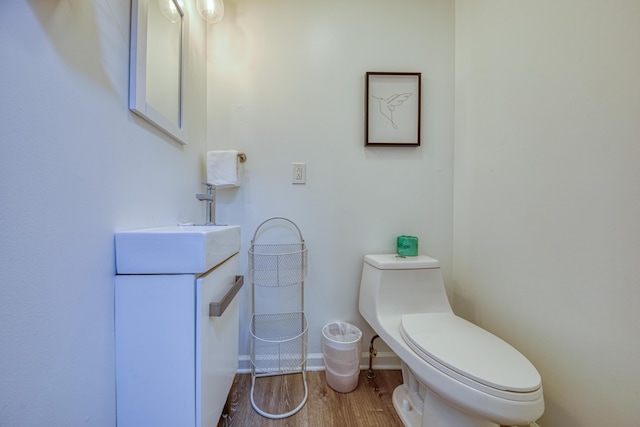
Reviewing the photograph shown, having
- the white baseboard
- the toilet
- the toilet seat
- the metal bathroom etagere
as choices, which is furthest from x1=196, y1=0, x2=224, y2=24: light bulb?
the white baseboard

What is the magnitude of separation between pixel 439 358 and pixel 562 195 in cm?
71

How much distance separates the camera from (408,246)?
1.21m

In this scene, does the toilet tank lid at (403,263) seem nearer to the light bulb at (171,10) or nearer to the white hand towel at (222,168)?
the white hand towel at (222,168)

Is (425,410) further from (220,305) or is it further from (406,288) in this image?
(220,305)

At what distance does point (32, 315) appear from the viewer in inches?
16.0

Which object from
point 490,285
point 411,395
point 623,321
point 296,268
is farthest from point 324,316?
point 623,321

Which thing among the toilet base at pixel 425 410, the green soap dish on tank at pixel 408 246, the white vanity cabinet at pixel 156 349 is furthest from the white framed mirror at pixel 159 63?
the toilet base at pixel 425 410

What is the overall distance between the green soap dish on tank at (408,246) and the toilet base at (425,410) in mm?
550

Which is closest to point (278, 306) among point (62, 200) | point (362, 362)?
point (362, 362)

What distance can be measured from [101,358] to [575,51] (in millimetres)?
1663

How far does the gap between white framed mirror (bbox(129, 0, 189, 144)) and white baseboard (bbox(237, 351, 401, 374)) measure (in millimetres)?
1181

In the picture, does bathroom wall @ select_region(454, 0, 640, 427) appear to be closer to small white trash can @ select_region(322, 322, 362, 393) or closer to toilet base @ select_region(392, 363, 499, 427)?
toilet base @ select_region(392, 363, 499, 427)

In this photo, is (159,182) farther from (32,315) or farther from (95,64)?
(32,315)

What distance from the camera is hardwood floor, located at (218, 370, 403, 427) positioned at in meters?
0.95
